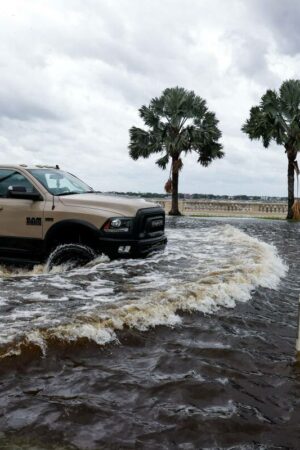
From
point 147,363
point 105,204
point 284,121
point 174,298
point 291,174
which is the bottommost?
point 147,363

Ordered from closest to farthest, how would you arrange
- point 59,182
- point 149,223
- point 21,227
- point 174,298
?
1. point 174,298
2. point 21,227
3. point 149,223
4. point 59,182

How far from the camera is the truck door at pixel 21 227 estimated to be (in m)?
7.62

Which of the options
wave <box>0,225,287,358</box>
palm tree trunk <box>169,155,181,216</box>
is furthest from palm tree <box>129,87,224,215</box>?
wave <box>0,225,287,358</box>

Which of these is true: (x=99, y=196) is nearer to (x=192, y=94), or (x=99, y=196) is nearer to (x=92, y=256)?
(x=92, y=256)

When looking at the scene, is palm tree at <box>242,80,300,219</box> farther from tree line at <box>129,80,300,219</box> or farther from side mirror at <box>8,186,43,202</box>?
side mirror at <box>8,186,43,202</box>

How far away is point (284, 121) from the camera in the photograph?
28406 millimetres

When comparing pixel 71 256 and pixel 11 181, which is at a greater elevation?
pixel 11 181

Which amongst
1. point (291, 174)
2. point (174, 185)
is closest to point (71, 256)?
point (291, 174)

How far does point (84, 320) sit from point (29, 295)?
59.4 inches

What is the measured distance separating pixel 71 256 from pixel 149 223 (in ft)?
4.64

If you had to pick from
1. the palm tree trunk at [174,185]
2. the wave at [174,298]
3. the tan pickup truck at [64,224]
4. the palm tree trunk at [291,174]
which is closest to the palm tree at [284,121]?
the palm tree trunk at [291,174]

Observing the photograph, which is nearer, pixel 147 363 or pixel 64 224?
pixel 147 363

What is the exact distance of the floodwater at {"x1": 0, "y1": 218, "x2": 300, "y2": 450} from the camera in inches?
107

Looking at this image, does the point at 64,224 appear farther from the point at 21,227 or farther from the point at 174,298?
the point at 174,298
